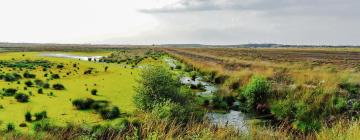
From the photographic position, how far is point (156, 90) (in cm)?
2522

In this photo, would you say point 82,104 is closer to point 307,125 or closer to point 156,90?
point 156,90

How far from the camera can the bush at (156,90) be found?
24875mm

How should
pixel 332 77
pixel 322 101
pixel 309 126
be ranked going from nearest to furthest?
pixel 309 126 → pixel 322 101 → pixel 332 77

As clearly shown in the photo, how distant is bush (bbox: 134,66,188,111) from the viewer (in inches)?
979

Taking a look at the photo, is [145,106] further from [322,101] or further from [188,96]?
[322,101]

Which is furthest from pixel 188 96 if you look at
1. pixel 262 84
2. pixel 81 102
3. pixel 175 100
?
pixel 81 102

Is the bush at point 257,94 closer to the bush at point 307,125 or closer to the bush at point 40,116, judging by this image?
the bush at point 307,125

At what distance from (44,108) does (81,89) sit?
1070 cm

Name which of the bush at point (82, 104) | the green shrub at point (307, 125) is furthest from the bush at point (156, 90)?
the green shrub at point (307, 125)

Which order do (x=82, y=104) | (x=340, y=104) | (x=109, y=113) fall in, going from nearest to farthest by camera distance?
(x=340, y=104) → (x=109, y=113) → (x=82, y=104)

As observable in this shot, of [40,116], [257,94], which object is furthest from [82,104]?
[257,94]

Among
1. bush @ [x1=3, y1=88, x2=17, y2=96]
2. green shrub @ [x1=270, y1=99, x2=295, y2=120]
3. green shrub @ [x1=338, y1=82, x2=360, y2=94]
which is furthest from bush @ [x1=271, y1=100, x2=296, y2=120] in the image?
bush @ [x1=3, y1=88, x2=17, y2=96]

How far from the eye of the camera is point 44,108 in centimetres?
2723

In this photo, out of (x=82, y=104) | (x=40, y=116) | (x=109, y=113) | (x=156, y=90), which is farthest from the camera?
(x=82, y=104)
